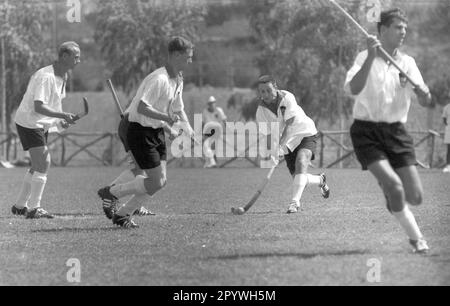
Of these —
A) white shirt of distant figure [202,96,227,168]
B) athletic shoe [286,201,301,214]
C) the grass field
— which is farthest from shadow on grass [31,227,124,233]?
white shirt of distant figure [202,96,227,168]

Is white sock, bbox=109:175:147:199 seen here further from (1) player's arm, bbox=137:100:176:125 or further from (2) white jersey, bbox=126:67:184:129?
(1) player's arm, bbox=137:100:176:125

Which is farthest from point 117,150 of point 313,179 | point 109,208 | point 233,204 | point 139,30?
point 109,208

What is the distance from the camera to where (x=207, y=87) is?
122 ft

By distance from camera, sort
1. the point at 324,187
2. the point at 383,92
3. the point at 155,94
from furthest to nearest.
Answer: the point at 324,187 < the point at 155,94 < the point at 383,92

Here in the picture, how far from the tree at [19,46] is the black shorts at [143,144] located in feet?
65.2

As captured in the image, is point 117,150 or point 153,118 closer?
point 153,118

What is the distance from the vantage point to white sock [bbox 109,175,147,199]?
32.6ft

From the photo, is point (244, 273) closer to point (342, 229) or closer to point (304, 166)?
point (342, 229)

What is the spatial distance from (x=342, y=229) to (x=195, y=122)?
1973 centimetres

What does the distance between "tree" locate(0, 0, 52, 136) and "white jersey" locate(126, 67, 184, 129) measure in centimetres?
1990

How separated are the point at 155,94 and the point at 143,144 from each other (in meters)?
0.55

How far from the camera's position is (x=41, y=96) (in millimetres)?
11094

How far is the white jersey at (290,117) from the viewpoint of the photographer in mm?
11859

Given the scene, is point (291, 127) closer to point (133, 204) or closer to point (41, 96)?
point (133, 204)
